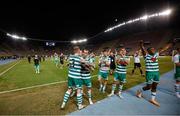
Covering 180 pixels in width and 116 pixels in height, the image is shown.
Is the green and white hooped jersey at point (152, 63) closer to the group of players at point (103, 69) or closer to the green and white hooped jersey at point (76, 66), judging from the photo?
the group of players at point (103, 69)

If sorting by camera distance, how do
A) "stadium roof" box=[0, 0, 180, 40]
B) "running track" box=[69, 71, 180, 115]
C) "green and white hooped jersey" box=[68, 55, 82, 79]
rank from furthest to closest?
1. "stadium roof" box=[0, 0, 180, 40]
2. "green and white hooped jersey" box=[68, 55, 82, 79]
3. "running track" box=[69, 71, 180, 115]

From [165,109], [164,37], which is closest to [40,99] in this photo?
[165,109]

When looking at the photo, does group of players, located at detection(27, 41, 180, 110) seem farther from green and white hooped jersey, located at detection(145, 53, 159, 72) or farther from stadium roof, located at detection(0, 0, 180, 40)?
stadium roof, located at detection(0, 0, 180, 40)

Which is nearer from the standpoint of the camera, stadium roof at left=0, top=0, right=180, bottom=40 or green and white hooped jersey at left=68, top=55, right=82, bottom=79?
green and white hooped jersey at left=68, top=55, right=82, bottom=79

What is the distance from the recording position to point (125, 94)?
32.4ft

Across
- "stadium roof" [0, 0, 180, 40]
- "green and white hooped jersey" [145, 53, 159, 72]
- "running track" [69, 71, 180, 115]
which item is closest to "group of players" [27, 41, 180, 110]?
"green and white hooped jersey" [145, 53, 159, 72]

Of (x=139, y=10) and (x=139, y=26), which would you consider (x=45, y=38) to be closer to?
(x=139, y=26)

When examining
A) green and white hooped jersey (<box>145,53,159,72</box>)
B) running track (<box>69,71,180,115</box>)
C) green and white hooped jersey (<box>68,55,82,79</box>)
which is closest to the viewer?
running track (<box>69,71,180,115</box>)

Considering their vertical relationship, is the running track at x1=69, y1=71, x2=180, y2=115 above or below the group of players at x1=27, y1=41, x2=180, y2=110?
below

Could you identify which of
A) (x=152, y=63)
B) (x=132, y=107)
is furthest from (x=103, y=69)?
(x=132, y=107)

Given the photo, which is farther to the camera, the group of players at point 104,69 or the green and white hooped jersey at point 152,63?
the green and white hooped jersey at point 152,63

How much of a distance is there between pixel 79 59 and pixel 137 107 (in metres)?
3.18

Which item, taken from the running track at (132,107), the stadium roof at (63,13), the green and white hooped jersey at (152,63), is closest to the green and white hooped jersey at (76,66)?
the running track at (132,107)

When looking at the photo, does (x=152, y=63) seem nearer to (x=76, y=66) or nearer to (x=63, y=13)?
(x=76, y=66)
